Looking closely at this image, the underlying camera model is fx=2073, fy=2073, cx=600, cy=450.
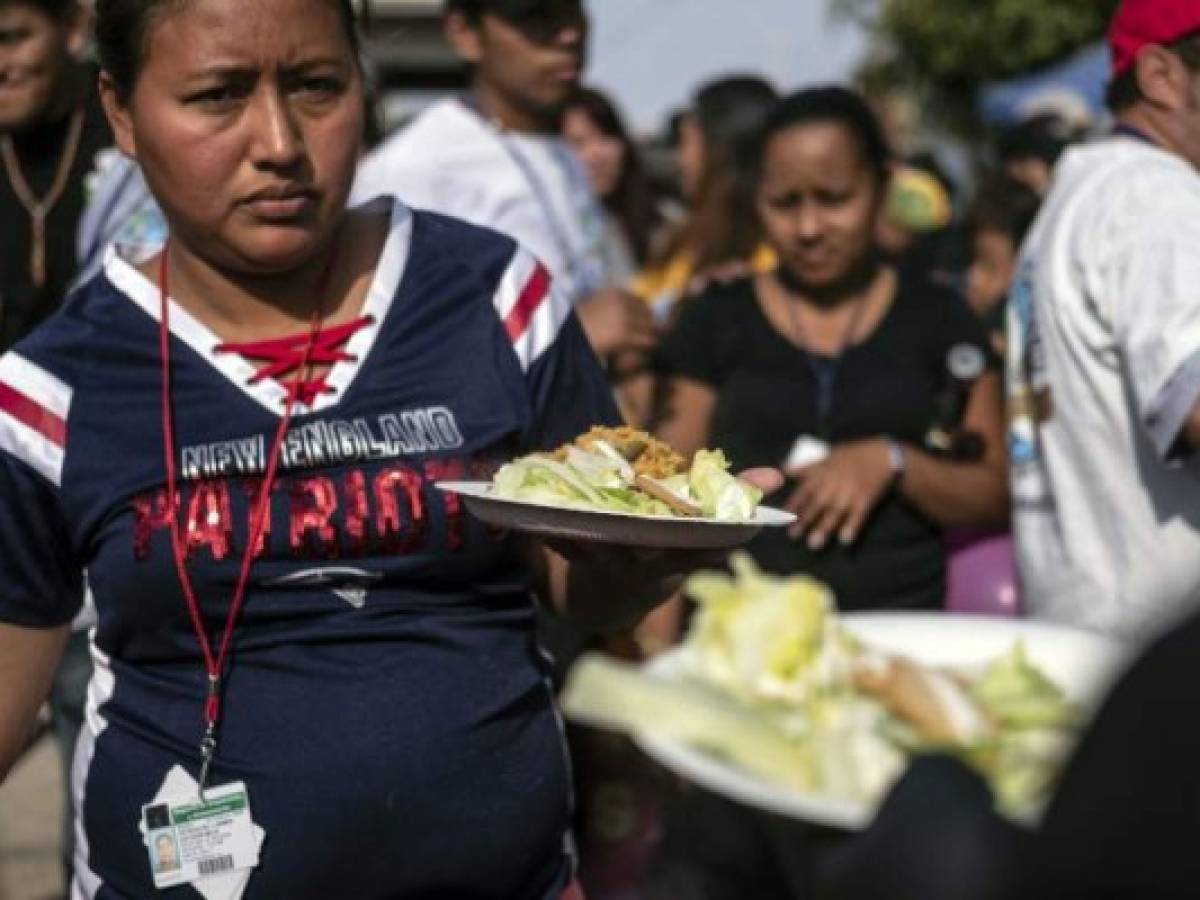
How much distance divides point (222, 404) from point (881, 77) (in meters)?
31.9

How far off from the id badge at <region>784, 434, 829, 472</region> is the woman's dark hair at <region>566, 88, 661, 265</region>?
3.97 metres

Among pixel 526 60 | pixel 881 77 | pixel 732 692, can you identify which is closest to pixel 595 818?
pixel 526 60

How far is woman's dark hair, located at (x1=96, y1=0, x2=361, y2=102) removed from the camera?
8.96ft

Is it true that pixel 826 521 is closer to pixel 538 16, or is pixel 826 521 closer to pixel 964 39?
pixel 538 16

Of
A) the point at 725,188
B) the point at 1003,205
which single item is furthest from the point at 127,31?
the point at 1003,205

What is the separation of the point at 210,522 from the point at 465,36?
2.86 metres

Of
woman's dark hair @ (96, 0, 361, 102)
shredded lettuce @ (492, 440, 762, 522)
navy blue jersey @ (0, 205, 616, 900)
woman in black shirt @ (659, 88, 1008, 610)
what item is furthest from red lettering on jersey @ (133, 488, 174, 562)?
woman in black shirt @ (659, 88, 1008, 610)

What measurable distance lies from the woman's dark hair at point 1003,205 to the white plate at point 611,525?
5172 mm

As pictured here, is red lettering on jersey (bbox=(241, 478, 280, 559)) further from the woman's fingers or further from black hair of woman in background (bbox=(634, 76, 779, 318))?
black hair of woman in background (bbox=(634, 76, 779, 318))

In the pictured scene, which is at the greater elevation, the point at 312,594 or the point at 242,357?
the point at 242,357

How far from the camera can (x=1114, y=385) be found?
3701mm

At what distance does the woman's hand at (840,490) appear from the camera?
457cm

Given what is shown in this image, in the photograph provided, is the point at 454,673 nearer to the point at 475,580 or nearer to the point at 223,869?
the point at 475,580

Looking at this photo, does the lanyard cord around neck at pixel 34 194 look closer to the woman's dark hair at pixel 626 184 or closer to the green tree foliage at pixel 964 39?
the woman's dark hair at pixel 626 184
